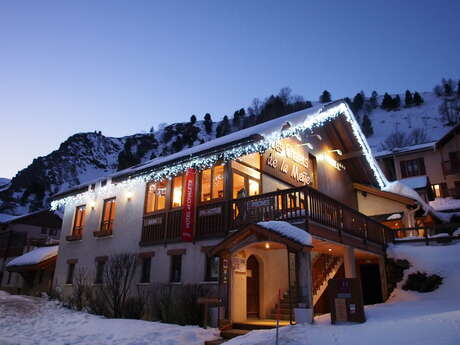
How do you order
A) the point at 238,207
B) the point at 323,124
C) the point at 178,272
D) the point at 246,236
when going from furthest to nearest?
the point at 323,124, the point at 178,272, the point at 238,207, the point at 246,236

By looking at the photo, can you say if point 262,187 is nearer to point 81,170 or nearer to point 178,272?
point 178,272

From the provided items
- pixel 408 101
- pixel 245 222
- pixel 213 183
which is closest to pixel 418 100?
pixel 408 101

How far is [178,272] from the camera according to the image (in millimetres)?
14812

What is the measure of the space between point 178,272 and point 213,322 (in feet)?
11.9

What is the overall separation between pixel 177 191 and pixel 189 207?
1841 millimetres

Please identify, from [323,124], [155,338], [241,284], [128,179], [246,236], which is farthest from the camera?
[323,124]

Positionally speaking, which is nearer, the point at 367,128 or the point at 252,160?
the point at 252,160

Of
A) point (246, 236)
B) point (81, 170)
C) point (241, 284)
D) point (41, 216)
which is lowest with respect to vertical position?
point (241, 284)

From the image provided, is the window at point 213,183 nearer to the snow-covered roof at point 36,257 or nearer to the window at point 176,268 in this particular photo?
the window at point 176,268

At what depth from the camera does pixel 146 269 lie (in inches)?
633

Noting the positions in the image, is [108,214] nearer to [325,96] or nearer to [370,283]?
[370,283]

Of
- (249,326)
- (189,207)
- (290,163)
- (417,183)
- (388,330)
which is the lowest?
(249,326)

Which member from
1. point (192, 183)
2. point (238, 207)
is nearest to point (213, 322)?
point (238, 207)

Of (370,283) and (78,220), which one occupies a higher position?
(78,220)
